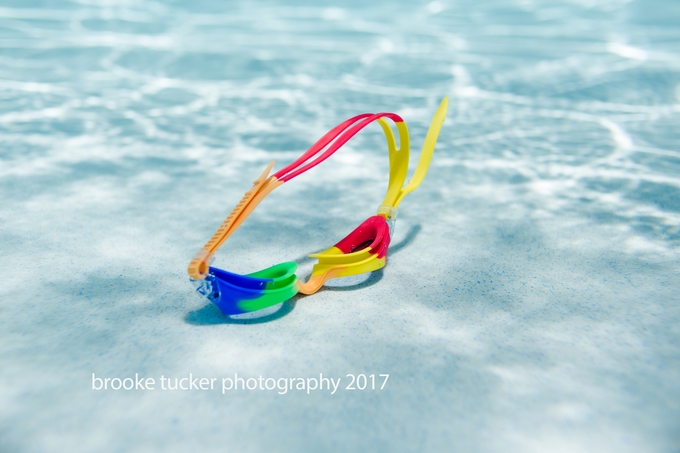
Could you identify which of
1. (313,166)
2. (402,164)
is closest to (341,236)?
(402,164)

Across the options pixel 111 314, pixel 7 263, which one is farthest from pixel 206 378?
pixel 7 263

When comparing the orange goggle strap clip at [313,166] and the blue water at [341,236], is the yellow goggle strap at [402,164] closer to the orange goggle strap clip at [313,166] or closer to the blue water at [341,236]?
the orange goggle strap clip at [313,166]

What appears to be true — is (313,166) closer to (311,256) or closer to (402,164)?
(311,256)

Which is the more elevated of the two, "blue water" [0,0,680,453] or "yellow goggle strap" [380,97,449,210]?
"yellow goggle strap" [380,97,449,210]

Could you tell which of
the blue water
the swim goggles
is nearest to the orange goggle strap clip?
the swim goggles

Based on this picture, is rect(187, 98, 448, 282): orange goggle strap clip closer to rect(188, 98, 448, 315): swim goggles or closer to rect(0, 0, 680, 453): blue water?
rect(188, 98, 448, 315): swim goggles

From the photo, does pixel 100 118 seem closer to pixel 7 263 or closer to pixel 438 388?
pixel 7 263
